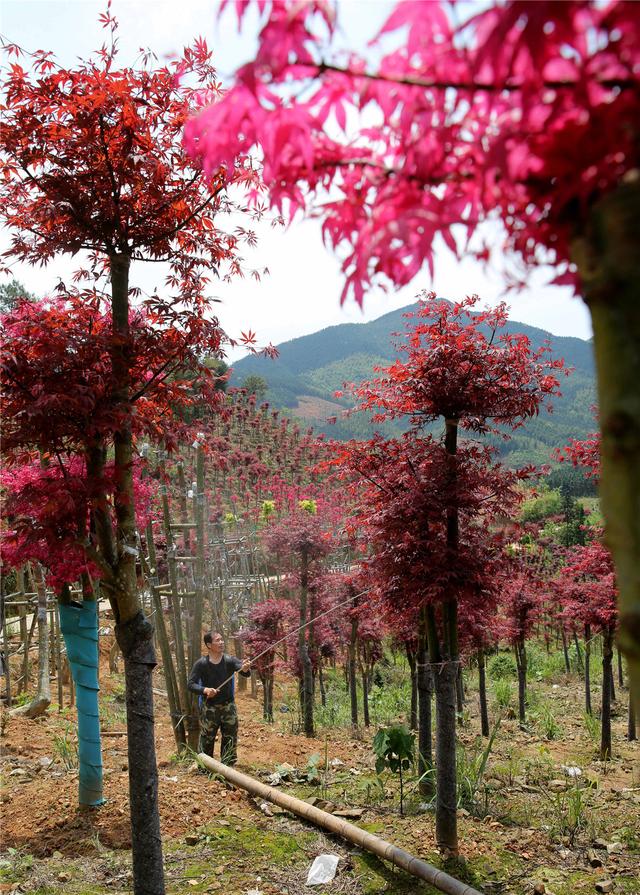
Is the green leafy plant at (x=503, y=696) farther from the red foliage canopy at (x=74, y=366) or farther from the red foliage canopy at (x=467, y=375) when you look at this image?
the red foliage canopy at (x=74, y=366)

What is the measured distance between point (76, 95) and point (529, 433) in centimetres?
11368

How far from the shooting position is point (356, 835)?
4.57 meters

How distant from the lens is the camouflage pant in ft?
22.1

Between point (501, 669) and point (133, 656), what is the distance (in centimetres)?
1601

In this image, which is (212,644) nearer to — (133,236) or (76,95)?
(133,236)

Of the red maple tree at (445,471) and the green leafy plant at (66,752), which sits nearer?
the red maple tree at (445,471)

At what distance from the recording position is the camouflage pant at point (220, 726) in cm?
673

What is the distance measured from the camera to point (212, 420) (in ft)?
72.9

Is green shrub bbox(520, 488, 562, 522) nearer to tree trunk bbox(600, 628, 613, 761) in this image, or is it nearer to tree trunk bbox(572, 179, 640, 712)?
tree trunk bbox(600, 628, 613, 761)

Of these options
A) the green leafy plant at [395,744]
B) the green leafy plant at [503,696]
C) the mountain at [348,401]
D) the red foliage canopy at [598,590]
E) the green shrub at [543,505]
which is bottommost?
the green leafy plant at [503,696]

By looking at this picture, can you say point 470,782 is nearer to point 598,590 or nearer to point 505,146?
point 598,590

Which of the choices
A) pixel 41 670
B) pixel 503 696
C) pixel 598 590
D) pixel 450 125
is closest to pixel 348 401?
pixel 503 696

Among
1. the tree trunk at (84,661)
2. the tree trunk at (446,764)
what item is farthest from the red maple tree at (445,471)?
the tree trunk at (84,661)

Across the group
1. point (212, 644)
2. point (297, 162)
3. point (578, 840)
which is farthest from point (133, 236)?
point (578, 840)
